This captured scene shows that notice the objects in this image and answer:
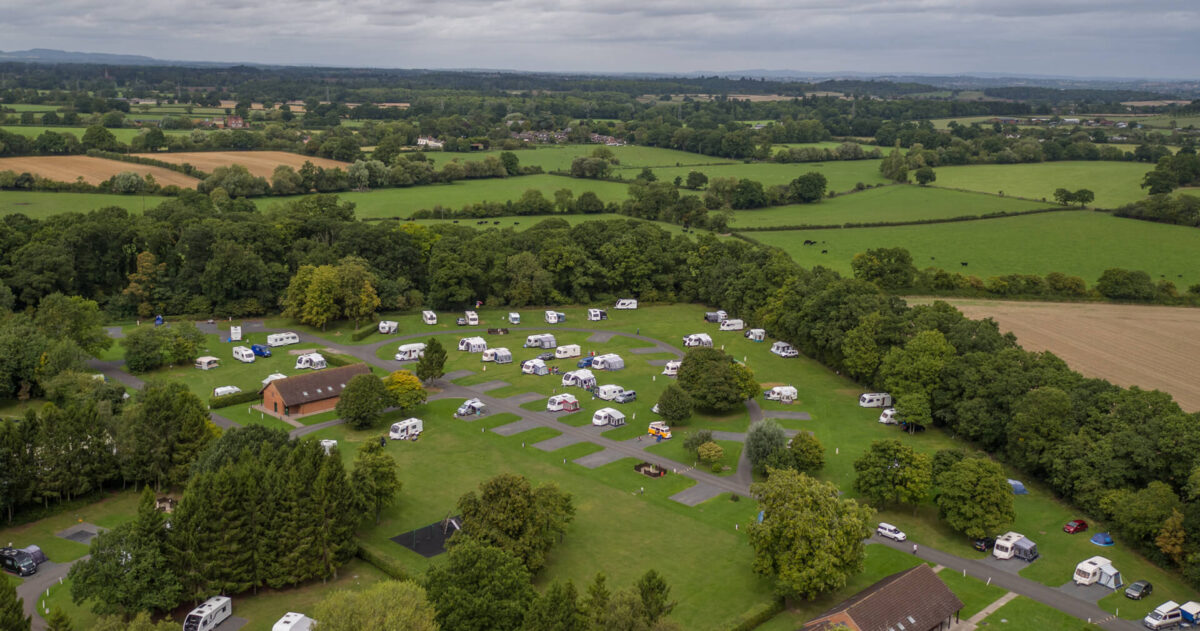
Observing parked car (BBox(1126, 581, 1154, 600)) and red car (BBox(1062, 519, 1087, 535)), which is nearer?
parked car (BBox(1126, 581, 1154, 600))

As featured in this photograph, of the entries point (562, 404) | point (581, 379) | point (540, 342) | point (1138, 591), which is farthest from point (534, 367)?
point (1138, 591)

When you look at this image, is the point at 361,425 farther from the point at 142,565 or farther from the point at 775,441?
the point at 775,441

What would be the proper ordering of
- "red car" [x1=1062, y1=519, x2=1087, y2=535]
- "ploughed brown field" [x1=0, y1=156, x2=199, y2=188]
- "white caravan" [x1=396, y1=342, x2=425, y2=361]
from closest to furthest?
"red car" [x1=1062, y1=519, x2=1087, y2=535] < "white caravan" [x1=396, y1=342, x2=425, y2=361] < "ploughed brown field" [x1=0, y1=156, x2=199, y2=188]

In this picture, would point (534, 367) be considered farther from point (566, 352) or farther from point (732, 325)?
point (732, 325)

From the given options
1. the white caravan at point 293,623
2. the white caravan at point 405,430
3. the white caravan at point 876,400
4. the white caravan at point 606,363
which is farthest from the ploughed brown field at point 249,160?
the white caravan at point 293,623

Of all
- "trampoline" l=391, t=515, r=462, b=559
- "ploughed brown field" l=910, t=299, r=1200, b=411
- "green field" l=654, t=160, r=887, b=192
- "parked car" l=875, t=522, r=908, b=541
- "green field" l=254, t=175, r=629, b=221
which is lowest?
"trampoline" l=391, t=515, r=462, b=559

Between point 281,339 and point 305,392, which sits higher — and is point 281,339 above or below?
below

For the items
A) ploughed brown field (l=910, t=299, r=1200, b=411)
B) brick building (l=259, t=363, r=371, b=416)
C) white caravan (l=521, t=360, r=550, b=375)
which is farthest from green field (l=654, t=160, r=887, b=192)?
brick building (l=259, t=363, r=371, b=416)

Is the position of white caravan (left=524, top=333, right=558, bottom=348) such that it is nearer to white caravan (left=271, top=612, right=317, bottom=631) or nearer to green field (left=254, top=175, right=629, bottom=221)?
white caravan (left=271, top=612, right=317, bottom=631)
